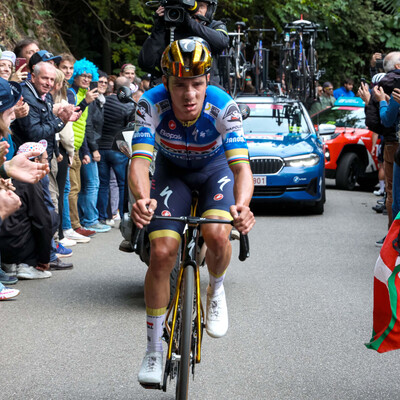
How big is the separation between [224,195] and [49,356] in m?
1.80

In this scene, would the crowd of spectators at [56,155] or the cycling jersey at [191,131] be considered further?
the crowd of spectators at [56,155]

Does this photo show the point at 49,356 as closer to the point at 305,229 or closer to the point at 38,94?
the point at 38,94

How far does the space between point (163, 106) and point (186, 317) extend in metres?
1.33

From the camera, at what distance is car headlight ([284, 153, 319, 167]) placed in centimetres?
1422

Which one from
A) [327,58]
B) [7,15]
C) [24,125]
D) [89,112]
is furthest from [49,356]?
[327,58]

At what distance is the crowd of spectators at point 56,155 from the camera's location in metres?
8.70

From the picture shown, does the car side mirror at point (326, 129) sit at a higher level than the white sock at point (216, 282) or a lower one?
lower

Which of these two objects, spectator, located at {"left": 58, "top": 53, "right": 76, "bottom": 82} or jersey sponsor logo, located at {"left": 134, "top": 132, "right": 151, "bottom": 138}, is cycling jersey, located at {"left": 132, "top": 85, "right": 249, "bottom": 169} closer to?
jersey sponsor logo, located at {"left": 134, "top": 132, "right": 151, "bottom": 138}

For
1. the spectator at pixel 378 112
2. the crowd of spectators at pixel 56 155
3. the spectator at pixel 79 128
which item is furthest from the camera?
the spectator at pixel 79 128

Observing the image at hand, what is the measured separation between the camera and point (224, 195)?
520 cm

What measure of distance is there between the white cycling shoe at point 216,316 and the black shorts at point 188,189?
0.54 meters

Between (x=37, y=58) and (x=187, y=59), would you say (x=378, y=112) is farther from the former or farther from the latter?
(x=187, y=59)

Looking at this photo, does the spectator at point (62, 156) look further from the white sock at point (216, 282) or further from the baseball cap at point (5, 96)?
the white sock at point (216, 282)

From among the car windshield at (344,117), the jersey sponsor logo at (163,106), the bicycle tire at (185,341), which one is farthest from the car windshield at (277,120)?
the bicycle tire at (185,341)
